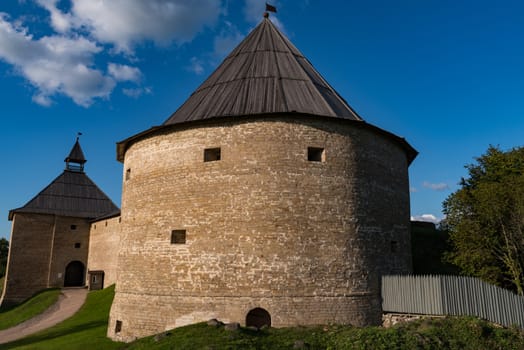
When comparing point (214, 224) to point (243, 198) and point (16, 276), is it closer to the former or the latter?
point (243, 198)

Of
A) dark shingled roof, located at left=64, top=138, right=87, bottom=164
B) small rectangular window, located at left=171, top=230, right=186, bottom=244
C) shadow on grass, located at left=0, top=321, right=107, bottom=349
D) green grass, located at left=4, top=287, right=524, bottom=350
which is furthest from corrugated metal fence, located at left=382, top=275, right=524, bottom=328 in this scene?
dark shingled roof, located at left=64, top=138, right=87, bottom=164

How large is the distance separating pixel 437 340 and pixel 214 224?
6476 millimetres

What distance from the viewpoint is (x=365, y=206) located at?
41.8ft

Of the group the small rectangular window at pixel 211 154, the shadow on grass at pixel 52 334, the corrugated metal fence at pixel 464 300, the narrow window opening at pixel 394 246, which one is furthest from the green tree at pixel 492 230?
the shadow on grass at pixel 52 334

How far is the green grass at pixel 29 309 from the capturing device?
2141cm

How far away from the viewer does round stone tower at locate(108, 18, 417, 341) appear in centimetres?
1146

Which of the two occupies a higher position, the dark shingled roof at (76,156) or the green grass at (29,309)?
the dark shingled roof at (76,156)

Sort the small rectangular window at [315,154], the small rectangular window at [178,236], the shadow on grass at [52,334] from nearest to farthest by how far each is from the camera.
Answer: the small rectangular window at [178,236], the small rectangular window at [315,154], the shadow on grass at [52,334]

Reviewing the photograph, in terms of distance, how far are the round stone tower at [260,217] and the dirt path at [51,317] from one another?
22.8 feet

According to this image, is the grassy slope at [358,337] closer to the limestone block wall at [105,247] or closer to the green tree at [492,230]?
the green tree at [492,230]

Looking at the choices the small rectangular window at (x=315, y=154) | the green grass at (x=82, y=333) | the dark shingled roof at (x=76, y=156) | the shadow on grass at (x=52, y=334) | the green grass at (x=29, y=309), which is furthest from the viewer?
the dark shingled roof at (x=76, y=156)

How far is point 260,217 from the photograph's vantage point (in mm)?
11727

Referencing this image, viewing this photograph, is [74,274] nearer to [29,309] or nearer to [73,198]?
[73,198]

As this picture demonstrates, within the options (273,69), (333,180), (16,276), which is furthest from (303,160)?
(16,276)
